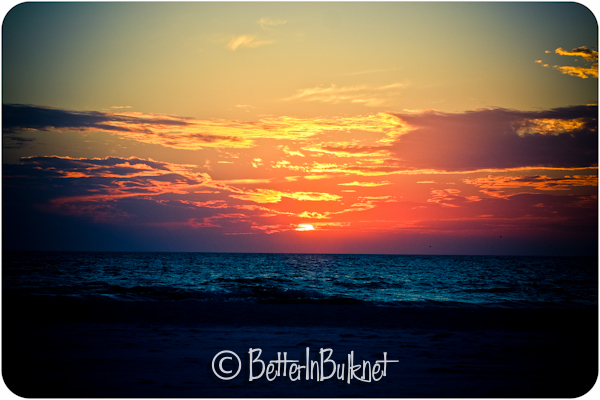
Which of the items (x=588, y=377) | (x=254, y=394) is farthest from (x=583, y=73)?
(x=254, y=394)

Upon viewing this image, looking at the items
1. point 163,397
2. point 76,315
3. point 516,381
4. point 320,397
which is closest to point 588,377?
point 516,381

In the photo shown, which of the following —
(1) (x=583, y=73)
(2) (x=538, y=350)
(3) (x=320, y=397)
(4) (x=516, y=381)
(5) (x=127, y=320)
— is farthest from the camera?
(5) (x=127, y=320)

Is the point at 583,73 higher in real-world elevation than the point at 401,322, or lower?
higher

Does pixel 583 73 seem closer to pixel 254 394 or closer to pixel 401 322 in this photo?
pixel 401 322

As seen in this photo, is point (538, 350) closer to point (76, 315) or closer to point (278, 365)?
point (278, 365)

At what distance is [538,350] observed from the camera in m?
11.6

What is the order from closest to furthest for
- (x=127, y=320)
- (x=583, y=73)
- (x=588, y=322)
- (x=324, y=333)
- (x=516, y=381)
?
(x=516, y=381) → (x=583, y=73) → (x=324, y=333) → (x=127, y=320) → (x=588, y=322)

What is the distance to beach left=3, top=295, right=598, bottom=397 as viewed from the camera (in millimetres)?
8328

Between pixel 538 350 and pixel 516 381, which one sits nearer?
pixel 516 381

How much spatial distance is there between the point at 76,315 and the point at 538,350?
1502cm

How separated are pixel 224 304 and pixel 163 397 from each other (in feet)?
39.3

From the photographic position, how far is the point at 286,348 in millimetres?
11203

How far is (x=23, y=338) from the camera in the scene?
11.9 metres

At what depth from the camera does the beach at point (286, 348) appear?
8328 millimetres
